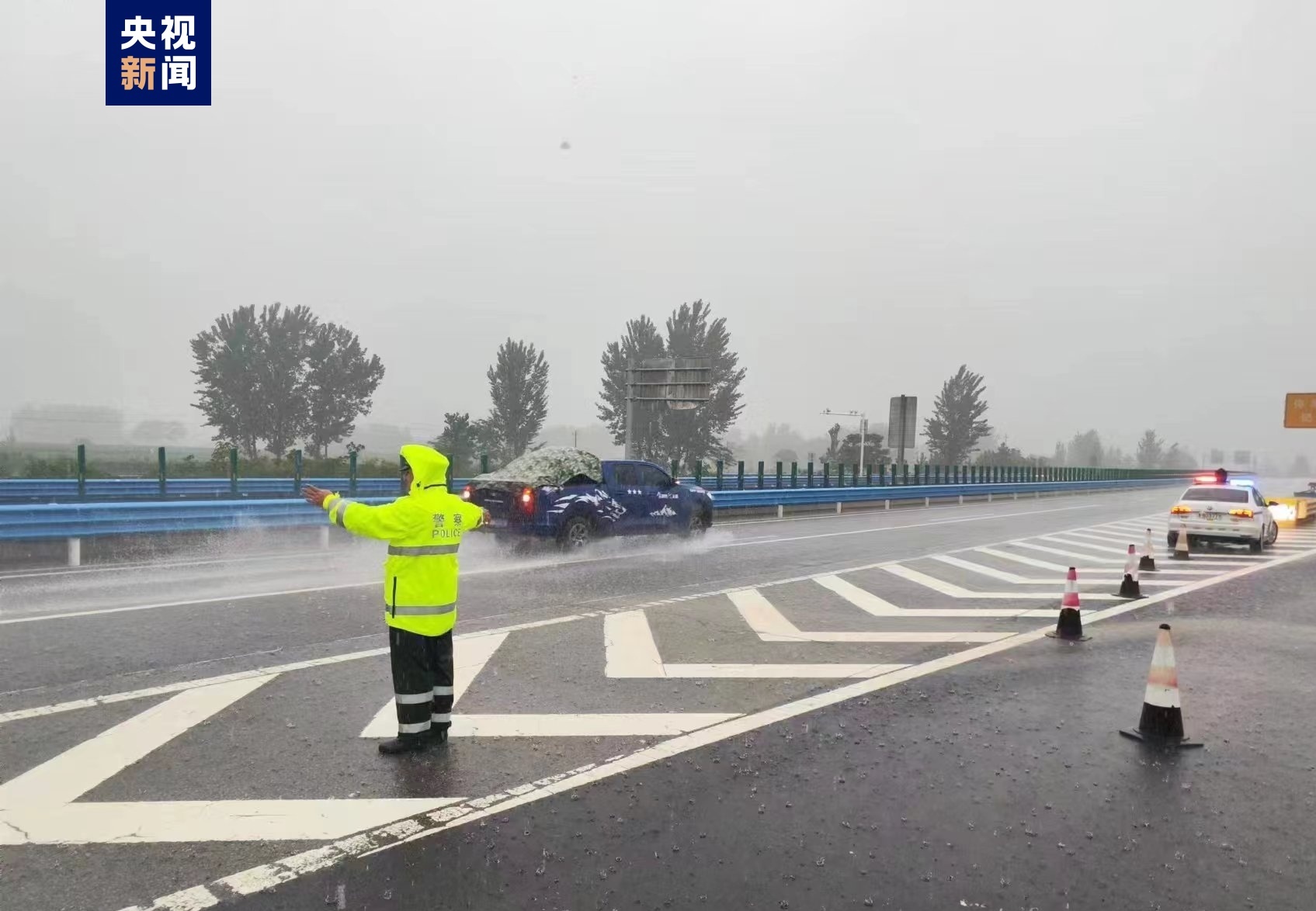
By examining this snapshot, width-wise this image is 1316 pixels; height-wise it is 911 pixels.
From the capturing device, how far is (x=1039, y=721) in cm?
545

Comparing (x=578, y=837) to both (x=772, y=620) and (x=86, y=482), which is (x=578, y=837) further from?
(x=86, y=482)

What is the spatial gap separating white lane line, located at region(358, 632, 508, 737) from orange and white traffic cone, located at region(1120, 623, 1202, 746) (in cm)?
448

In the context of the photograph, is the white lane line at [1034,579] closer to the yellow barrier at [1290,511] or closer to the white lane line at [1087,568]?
the white lane line at [1087,568]

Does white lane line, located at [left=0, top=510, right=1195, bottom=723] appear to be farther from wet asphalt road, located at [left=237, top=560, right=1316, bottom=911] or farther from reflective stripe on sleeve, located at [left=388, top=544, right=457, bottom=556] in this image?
wet asphalt road, located at [left=237, top=560, right=1316, bottom=911]

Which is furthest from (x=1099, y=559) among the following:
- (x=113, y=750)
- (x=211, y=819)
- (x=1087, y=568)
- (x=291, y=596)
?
(x=113, y=750)

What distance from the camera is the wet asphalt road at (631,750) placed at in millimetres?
3299

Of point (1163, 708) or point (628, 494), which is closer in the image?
point (1163, 708)

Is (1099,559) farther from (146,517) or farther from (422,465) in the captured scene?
(146,517)

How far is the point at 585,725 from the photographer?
513 cm

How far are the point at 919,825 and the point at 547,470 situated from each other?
1068cm

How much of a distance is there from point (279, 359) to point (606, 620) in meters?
61.0

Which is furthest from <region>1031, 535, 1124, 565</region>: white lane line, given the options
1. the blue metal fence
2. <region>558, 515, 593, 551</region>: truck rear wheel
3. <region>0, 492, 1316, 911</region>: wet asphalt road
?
the blue metal fence

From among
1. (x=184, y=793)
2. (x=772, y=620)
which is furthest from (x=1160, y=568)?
(x=184, y=793)

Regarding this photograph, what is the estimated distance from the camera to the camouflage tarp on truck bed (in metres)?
13.6
